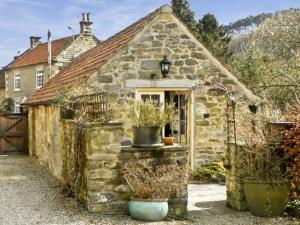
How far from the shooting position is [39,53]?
40.2m

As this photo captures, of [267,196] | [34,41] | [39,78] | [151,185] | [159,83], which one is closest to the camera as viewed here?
[151,185]

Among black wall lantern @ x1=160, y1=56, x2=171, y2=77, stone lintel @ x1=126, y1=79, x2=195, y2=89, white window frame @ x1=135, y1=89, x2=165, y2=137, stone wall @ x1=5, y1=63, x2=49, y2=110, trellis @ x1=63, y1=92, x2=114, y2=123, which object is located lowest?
trellis @ x1=63, y1=92, x2=114, y2=123

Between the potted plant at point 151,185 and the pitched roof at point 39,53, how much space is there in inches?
1146

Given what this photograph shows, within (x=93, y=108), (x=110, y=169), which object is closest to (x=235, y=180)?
(x=110, y=169)

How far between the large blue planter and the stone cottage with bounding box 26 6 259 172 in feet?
15.9

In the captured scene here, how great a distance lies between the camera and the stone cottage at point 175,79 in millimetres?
12719

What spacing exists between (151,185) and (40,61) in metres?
31.5

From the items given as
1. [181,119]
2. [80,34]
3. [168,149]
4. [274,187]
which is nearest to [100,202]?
[168,149]

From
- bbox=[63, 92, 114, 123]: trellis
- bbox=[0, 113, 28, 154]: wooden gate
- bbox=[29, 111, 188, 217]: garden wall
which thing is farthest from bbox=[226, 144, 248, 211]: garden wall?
bbox=[0, 113, 28, 154]: wooden gate

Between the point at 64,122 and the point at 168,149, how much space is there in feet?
11.5

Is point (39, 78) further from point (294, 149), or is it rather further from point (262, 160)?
point (294, 149)

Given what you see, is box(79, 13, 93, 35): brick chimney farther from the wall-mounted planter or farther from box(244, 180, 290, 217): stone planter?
box(244, 180, 290, 217): stone planter

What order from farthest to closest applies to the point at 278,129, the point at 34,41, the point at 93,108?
1. the point at 34,41
2. the point at 93,108
3. the point at 278,129

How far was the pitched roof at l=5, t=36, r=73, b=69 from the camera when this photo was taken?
3733 cm
